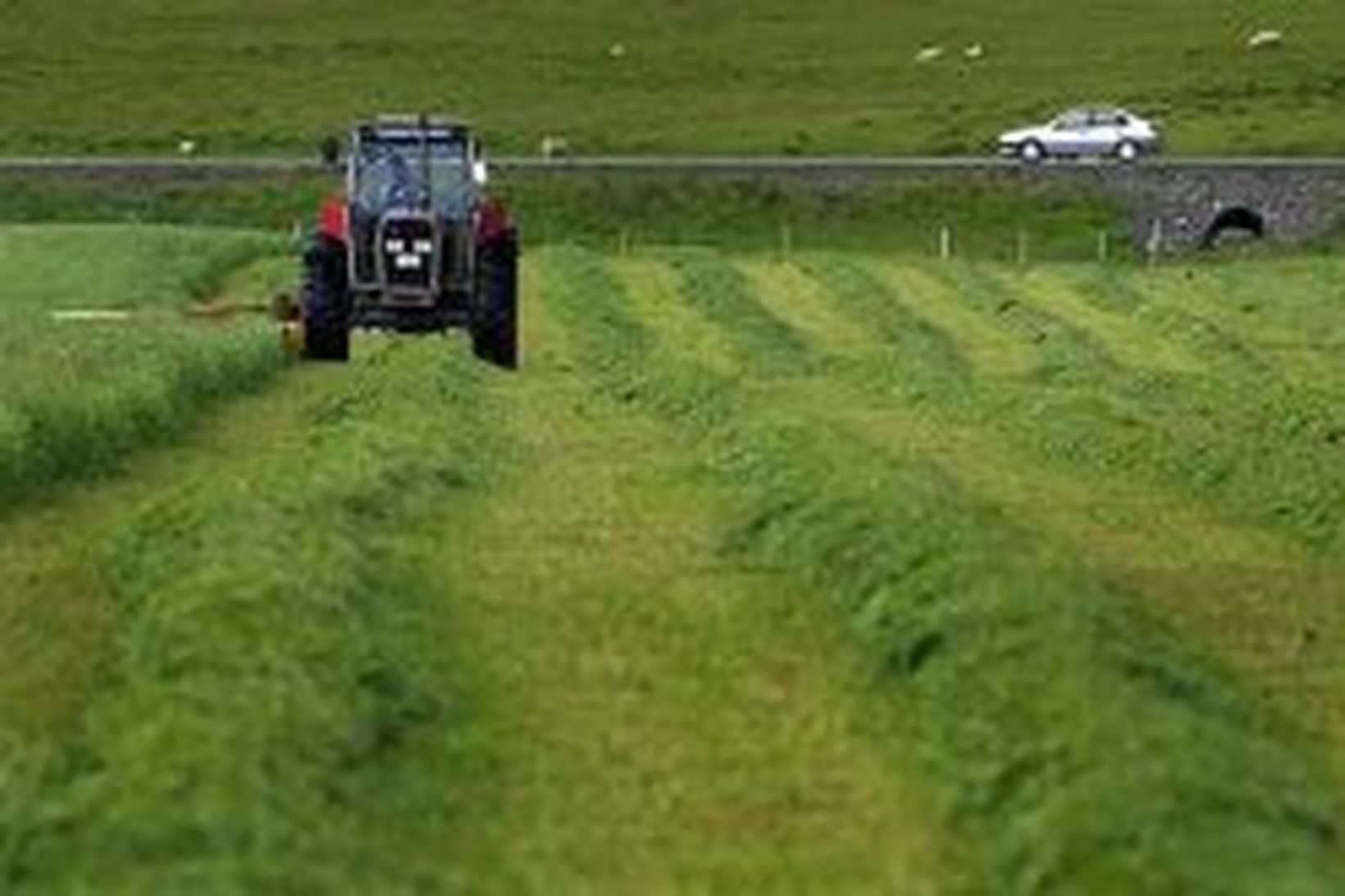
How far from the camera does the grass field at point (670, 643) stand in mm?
13094

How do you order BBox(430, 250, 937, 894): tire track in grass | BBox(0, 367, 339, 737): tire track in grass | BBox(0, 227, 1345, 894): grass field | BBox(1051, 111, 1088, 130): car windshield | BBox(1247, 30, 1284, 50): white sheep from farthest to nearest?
BBox(1247, 30, 1284, 50): white sheep, BBox(1051, 111, 1088, 130): car windshield, BBox(0, 367, 339, 737): tire track in grass, BBox(430, 250, 937, 894): tire track in grass, BBox(0, 227, 1345, 894): grass field

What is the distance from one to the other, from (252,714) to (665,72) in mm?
100882

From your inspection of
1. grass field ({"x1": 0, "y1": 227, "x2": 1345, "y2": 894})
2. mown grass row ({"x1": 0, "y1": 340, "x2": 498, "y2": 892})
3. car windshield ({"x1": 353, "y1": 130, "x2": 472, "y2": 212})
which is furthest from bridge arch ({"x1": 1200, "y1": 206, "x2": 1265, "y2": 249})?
mown grass row ({"x1": 0, "y1": 340, "x2": 498, "y2": 892})

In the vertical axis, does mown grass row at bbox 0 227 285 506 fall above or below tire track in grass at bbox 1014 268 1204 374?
above

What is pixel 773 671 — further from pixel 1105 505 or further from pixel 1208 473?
pixel 1208 473

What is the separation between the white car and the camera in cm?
9244

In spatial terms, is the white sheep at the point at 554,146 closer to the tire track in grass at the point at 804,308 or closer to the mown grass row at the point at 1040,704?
the tire track in grass at the point at 804,308

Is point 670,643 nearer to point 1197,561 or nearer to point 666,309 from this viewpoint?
point 1197,561

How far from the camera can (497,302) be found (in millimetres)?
35062

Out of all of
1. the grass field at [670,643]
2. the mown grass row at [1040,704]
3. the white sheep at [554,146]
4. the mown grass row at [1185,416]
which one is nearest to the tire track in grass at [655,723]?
the grass field at [670,643]

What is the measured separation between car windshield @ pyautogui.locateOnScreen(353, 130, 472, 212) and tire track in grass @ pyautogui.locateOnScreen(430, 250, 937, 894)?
493 inches

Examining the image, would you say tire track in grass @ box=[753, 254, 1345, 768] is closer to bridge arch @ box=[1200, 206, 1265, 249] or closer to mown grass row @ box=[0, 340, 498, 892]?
mown grass row @ box=[0, 340, 498, 892]

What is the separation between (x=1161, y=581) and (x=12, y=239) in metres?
41.3

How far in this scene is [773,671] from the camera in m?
16.7
